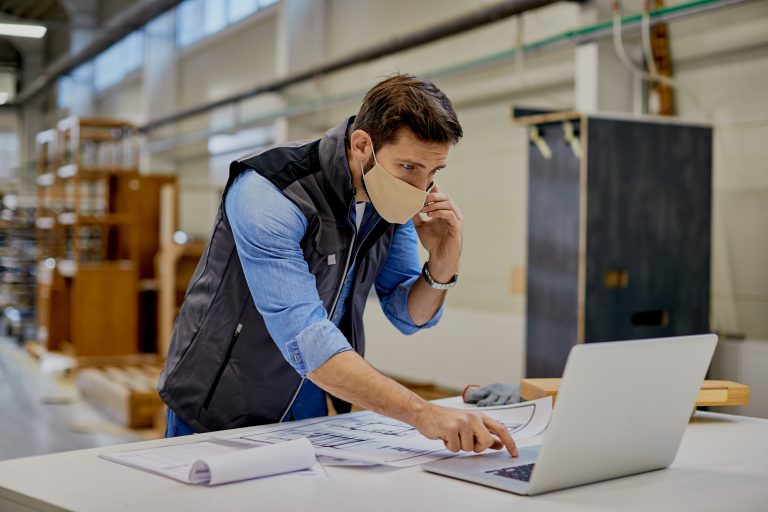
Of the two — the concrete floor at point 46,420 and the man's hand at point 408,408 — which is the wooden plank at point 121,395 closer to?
the concrete floor at point 46,420

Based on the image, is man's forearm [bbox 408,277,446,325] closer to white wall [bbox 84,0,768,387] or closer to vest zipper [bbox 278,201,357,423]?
vest zipper [bbox 278,201,357,423]

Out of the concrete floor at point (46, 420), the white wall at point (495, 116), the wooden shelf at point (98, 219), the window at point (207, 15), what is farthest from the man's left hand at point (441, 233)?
the window at point (207, 15)

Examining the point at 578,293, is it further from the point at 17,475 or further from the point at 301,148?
the point at 17,475

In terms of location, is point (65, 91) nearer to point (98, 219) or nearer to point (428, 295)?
point (98, 219)

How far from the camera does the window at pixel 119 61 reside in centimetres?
1363

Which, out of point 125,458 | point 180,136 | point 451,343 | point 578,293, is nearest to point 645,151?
point 578,293

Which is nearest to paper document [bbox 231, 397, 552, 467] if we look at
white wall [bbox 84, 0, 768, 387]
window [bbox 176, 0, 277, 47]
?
white wall [bbox 84, 0, 768, 387]

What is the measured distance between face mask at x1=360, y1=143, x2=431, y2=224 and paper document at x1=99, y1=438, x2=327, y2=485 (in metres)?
0.62

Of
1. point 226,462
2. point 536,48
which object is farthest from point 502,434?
point 536,48

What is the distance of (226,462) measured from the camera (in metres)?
1.38

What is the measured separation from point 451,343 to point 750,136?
2539 mm

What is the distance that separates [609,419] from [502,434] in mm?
215

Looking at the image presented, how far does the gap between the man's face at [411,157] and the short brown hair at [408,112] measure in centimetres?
1

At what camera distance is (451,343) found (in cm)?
624
